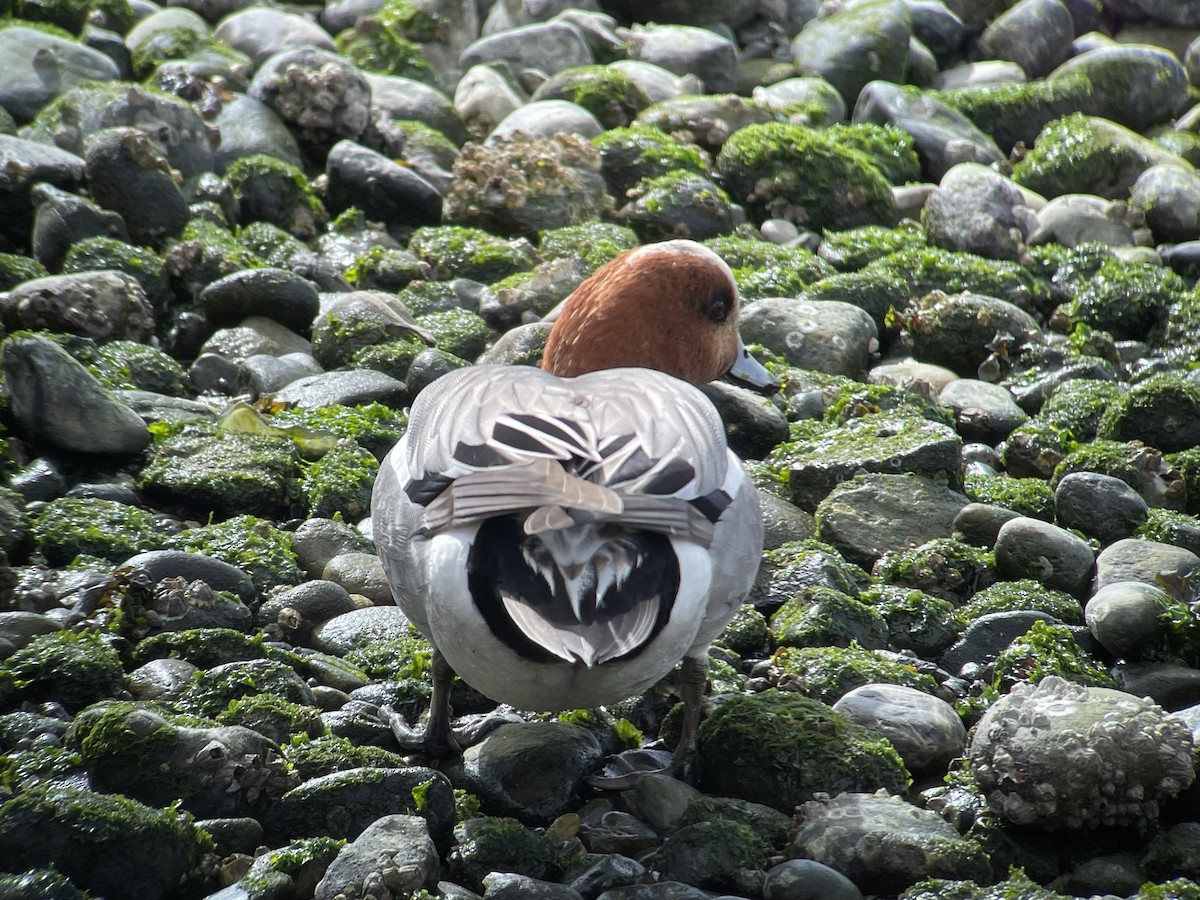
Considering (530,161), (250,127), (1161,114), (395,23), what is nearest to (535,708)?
(530,161)

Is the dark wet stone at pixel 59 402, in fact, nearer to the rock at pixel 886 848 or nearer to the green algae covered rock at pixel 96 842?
the green algae covered rock at pixel 96 842

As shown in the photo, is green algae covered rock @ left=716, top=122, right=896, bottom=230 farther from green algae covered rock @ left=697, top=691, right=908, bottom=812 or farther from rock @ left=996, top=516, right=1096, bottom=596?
green algae covered rock @ left=697, top=691, right=908, bottom=812

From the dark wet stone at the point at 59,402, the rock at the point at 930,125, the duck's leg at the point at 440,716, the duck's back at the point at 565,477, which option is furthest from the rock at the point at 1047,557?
the rock at the point at 930,125

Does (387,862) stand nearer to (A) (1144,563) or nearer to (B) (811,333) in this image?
(A) (1144,563)

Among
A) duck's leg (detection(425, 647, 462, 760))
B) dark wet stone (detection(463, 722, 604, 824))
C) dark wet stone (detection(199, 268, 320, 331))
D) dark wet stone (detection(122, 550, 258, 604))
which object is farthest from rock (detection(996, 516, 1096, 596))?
dark wet stone (detection(199, 268, 320, 331))

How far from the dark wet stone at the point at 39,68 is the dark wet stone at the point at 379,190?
6.90 ft

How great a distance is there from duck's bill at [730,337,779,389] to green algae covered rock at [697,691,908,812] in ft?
6.93

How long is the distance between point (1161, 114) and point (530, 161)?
22.1 ft

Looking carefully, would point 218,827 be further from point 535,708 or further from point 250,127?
point 250,127

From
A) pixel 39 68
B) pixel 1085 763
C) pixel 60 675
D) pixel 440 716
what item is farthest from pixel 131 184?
pixel 1085 763

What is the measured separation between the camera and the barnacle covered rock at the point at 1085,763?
147 inches

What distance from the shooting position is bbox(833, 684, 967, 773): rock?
13.9 ft

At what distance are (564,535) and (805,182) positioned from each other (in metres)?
6.67

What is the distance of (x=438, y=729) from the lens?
14.1ft
